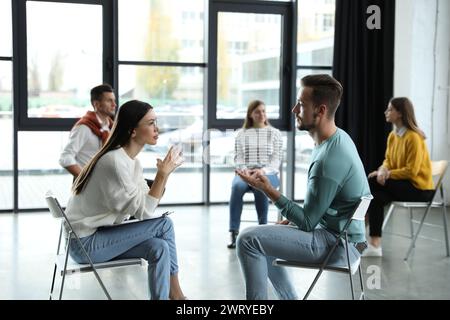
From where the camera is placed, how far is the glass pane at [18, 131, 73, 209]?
21.9 feet

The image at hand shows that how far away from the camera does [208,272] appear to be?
13.8 ft

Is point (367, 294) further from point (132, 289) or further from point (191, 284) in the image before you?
point (132, 289)

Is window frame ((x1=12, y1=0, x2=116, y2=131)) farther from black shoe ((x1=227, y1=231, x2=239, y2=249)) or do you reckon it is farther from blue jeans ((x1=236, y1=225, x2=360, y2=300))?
blue jeans ((x1=236, y1=225, x2=360, y2=300))

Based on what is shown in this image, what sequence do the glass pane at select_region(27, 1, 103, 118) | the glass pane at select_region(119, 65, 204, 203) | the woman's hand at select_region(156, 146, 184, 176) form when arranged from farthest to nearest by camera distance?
the glass pane at select_region(119, 65, 204, 203)
the glass pane at select_region(27, 1, 103, 118)
the woman's hand at select_region(156, 146, 184, 176)

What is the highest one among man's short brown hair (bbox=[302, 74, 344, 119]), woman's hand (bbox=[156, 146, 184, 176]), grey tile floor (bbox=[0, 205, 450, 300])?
man's short brown hair (bbox=[302, 74, 344, 119])

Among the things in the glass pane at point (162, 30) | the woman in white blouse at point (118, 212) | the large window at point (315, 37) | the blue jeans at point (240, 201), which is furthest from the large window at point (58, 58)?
the woman in white blouse at point (118, 212)

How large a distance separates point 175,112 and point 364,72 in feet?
7.21

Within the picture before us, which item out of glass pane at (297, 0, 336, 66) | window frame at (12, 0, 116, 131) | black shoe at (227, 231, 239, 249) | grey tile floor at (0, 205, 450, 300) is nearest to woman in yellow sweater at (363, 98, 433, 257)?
grey tile floor at (0, 205, 450, 300)

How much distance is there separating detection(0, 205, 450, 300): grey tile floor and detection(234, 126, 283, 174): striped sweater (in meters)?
0.70

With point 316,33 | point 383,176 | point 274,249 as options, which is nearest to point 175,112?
Result: point 316,33
